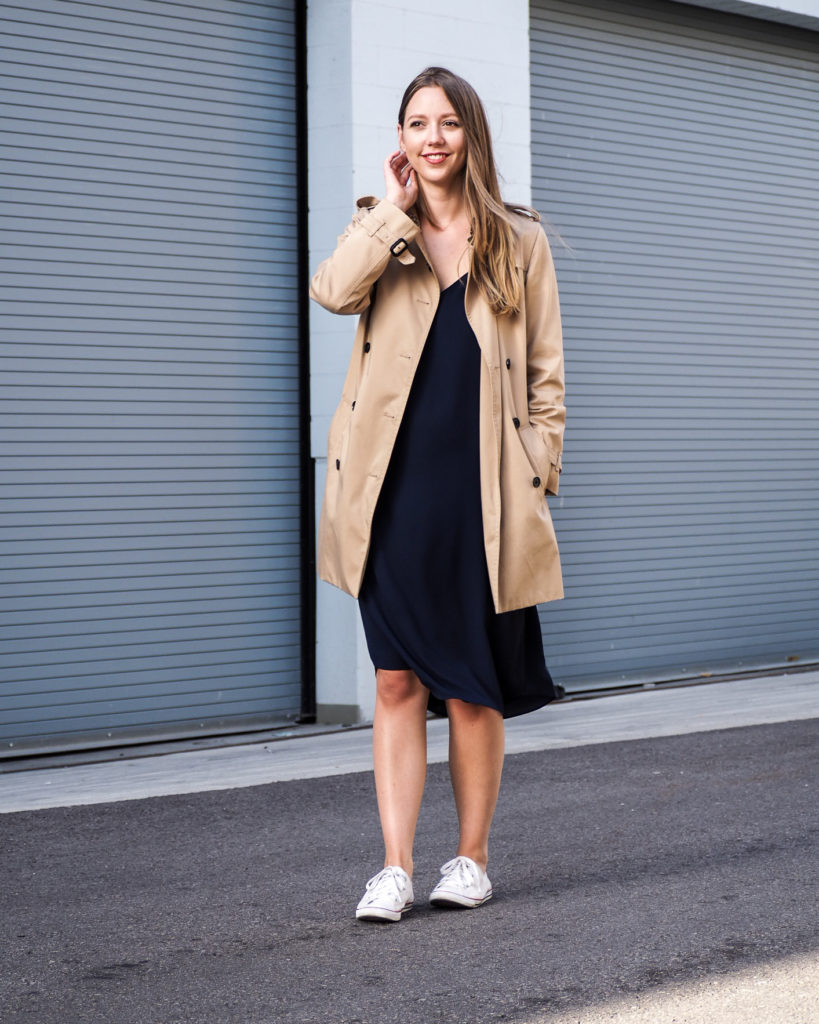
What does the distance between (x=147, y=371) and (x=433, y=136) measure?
339 cm

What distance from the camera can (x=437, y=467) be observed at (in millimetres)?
3445

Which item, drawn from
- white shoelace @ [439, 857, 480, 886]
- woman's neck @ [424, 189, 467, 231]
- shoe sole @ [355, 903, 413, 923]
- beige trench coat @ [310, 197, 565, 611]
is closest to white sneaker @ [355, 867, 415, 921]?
shoe sole @ [355, 903, 413, 923]

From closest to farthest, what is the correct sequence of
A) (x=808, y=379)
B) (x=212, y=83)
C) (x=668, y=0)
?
(x=212, y=83) → (x=668, y=0) → (x=808, y=379)

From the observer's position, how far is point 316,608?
701 centimetres

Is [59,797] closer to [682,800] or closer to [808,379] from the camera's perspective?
[682,800]

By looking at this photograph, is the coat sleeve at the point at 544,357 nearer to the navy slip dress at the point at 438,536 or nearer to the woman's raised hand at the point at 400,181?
the navy slip dress at the point at 438,536

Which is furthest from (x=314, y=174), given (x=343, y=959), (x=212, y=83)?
(x=343, y=959)

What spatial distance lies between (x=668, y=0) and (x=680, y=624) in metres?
3.87

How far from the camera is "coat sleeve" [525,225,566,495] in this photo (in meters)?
3.53

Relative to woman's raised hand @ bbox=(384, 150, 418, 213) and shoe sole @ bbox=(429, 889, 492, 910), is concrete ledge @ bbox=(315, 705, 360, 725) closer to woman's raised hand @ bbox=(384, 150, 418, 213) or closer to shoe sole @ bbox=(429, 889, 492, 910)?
shoe sole @ bbox=(429, 889, 492, 910)

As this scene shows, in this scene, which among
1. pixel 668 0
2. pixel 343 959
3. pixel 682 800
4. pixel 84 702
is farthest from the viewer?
pixel 668 0

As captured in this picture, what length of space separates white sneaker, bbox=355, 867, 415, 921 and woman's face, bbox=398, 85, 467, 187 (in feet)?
5.69

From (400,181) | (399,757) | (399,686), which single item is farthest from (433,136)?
(399,757)

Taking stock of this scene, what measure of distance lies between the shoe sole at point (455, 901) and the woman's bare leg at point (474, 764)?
0.10 m
